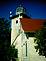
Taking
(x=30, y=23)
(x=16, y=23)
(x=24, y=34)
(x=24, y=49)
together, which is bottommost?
(x=24, y=49)

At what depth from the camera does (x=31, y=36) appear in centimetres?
609

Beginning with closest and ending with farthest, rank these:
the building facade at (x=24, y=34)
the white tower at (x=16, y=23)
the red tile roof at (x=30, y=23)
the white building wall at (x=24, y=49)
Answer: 1. the white building wall at (x=24, y=49)
2. the building facade at (x=24, y=34)
3. the red tile roof at (x=30, y=23)
4. the white tower at (x=16, y=23)

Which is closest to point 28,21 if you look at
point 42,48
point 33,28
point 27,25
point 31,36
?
point 27,25

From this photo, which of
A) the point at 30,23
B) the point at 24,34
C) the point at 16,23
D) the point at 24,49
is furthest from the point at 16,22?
the point at 24,49

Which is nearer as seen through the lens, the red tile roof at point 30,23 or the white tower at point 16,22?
the red tile roof at point 30,23

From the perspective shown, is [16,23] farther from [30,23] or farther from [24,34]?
[24,34]

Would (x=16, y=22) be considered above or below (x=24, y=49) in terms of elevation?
above

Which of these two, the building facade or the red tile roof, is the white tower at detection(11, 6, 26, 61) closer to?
the building facade

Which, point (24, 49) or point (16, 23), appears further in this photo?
point (16, 23)

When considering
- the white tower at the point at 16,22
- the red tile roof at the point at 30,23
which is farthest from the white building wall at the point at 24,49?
the red tile roof at the point at 30,23

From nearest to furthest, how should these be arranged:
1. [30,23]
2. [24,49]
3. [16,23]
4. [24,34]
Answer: [24,49] → [24,34] → [30,23] → [16,23]

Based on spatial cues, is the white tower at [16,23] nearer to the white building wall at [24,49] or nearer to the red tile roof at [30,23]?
the white building wall at [24,49]

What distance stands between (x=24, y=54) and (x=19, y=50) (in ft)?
0.94

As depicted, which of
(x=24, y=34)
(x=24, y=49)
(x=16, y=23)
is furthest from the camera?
(x=16, y=23)
